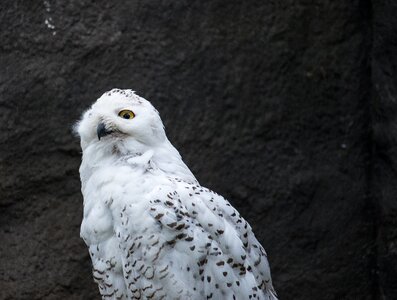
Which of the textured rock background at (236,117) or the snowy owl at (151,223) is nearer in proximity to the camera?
the snowy owl at (151,223)

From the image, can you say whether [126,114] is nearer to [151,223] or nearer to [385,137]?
[151,223]

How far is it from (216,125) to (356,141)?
2.76ft

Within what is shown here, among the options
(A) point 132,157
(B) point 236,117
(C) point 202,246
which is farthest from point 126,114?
(B) point 236,117

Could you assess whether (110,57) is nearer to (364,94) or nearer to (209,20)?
(209,20)

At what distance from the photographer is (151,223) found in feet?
13.4

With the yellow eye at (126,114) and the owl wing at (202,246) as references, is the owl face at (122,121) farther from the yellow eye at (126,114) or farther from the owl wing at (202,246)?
the owl wing at (202,246)

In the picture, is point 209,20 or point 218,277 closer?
point 218,277

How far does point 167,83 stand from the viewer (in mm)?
5516

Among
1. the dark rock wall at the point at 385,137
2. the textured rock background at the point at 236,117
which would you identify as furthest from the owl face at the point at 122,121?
the dark rock wall at the point at 385,137

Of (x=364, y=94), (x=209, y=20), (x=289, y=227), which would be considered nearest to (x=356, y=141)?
(x=364, y=94)

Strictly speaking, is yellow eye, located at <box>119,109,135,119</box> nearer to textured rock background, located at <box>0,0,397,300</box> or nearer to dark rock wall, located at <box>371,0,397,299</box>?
textured rock background, located at <box>0,0,397,300</box>

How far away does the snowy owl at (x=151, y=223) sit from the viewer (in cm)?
409

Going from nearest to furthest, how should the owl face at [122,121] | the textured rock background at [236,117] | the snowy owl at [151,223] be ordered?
the snowy owl at [151,223], the owl face at [122,121], the textured rock background at [236,117]

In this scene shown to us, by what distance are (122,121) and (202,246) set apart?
653 millimetres
